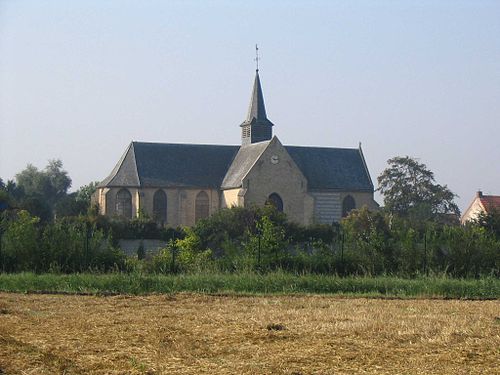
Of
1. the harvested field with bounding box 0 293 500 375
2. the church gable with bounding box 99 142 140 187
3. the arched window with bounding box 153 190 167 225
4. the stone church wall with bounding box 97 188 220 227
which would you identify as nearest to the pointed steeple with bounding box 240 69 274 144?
the stone church wall with bounding box 97 188 220 227

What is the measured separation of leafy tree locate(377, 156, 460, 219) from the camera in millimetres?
72125

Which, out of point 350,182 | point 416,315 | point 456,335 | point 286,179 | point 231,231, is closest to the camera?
point 456,335

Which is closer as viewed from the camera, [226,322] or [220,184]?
[226,322]

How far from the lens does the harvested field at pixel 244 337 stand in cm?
887

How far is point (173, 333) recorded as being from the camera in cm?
1130

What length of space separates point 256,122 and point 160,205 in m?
11.2

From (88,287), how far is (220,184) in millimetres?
49454

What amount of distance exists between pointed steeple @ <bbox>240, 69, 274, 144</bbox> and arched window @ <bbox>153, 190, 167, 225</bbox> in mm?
9490

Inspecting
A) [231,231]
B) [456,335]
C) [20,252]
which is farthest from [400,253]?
[231,231]

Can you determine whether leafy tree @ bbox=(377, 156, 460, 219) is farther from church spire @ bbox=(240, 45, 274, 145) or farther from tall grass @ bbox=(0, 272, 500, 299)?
tall grass @ bbox=(0, 272, 500, 299)

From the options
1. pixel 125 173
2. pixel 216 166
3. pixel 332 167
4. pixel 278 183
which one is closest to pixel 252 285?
pixel 278 183

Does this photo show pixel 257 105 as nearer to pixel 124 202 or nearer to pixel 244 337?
pixel 124 202

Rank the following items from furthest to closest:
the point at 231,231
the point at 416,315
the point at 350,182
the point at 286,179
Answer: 1. the point at 350,182
2. the point at 286,179
3. the point at 231,231
4. the point at 416,315

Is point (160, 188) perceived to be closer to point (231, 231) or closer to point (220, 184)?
point (220, 184)
